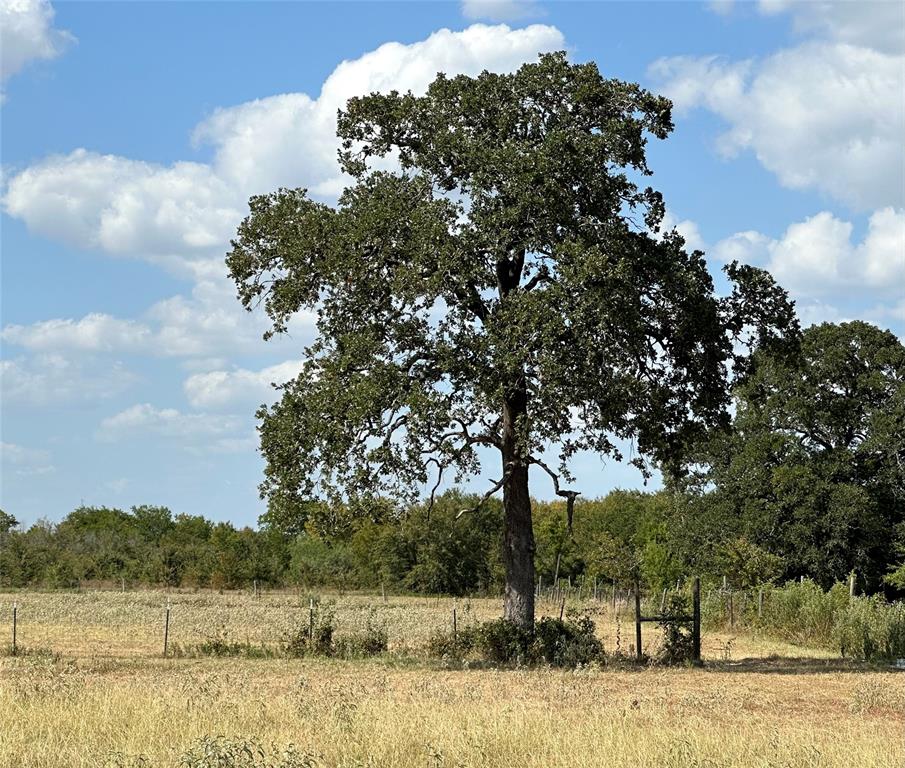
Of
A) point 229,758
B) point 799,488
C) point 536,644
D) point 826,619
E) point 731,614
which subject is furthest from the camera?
point 799,488

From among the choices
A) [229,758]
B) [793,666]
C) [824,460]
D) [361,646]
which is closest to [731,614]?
[793,666]

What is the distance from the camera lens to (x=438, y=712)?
14961 millimetres

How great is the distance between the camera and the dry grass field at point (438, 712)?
39.6 feet

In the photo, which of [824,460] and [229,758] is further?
[824,460]

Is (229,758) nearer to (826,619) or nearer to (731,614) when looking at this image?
(826,619)

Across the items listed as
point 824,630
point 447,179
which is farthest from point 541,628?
point 824,630

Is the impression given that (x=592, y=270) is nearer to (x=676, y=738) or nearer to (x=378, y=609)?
(x=676, y=738)

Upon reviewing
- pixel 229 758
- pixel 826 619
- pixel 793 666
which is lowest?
pixel 793 666

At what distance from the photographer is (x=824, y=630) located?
3447 cm

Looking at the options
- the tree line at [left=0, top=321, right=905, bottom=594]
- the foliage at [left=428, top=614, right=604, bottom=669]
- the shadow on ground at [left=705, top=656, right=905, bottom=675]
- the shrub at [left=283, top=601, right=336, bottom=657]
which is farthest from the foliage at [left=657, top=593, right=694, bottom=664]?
the tree line at [left=0, top=321, right=905, bottom=594]

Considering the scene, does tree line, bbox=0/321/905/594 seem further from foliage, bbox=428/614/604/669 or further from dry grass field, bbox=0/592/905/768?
dry grass field, bbox=0/592/905/768

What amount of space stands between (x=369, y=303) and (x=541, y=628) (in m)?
8.58

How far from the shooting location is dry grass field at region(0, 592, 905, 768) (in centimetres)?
1207

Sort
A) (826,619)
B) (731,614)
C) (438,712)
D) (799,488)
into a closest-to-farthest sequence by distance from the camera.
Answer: (438,712) → (826,619) → (731,614) → (799,488)
